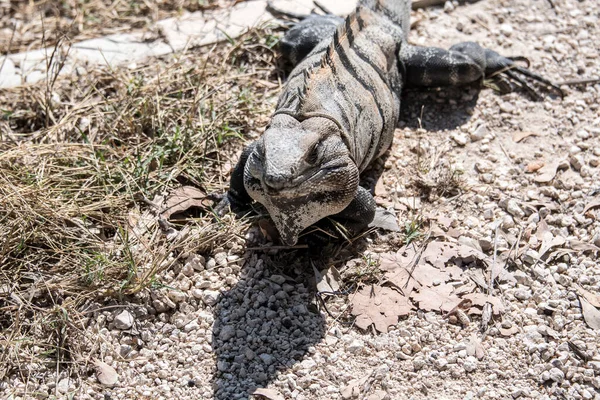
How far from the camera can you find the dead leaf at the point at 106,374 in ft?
14.4

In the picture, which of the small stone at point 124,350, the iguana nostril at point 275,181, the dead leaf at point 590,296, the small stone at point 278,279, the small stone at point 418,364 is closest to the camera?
the iguana nostril at point 275,181

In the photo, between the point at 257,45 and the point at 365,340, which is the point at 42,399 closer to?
the point at 365,340

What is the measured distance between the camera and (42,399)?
4336 mm

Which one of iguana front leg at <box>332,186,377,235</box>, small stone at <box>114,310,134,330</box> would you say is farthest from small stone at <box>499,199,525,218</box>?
small stone at <box>114,310,134,330</box>

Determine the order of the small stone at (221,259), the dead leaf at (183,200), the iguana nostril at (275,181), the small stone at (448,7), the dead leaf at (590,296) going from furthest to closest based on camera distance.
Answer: the small stone at (448,7)
the dead leaf at (183,200)
the small stone at (221,259)
the dead leaf at (590,296)
the iguana nostril at (275,181)

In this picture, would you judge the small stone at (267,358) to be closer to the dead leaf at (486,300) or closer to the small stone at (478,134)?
the dead leaf at (486,300)

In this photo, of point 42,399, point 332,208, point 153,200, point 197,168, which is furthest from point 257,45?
point 42,399

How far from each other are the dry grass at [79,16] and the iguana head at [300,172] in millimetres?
3211

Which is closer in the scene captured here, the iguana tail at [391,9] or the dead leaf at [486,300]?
the dead leaf at [486,300]

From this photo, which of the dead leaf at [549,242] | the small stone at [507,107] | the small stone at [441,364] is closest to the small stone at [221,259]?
the small stone at [441,364]

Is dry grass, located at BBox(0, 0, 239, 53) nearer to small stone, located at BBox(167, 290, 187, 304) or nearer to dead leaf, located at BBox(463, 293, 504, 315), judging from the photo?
small stone, located at BBox(167, 290, 187, 304)

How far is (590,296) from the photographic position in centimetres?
487

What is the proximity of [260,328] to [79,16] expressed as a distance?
13.7 ft

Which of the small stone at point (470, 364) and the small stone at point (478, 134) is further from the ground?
the small stone at point (478, 134)
